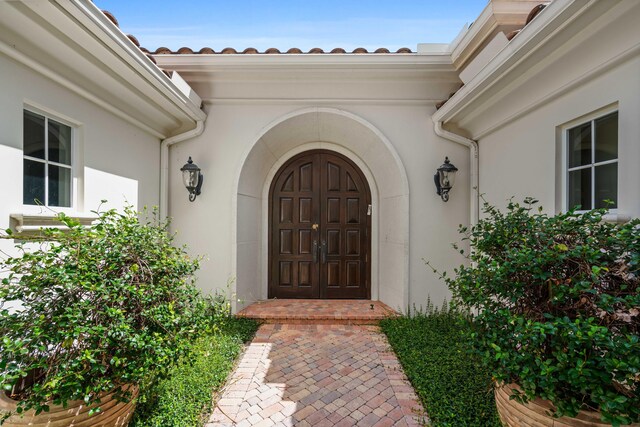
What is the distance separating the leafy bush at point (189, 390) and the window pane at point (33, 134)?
7.64 ft

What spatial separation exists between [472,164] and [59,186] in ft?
17.8

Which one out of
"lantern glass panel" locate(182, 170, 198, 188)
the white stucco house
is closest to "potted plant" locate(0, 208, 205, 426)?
the white stucco house

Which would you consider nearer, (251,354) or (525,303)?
(525,303)

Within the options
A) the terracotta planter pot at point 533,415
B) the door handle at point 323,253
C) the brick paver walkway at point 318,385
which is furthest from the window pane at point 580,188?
the door handle at point 323,253

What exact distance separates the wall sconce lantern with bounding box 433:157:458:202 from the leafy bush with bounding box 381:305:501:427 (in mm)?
1911

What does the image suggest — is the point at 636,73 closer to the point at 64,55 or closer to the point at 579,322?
the point at 579,322

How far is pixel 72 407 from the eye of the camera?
175 centimetres

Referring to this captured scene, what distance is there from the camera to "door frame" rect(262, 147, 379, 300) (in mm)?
5328

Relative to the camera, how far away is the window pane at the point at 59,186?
2766 millimetres

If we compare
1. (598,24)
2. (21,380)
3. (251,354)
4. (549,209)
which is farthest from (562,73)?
(21,380)

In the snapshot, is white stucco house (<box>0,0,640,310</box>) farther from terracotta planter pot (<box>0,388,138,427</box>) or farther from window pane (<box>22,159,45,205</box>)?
terracotta planter pot (<box>0,388,138,427</box>)

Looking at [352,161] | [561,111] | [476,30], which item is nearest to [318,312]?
[352,161]

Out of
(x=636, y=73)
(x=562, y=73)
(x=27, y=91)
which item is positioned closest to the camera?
(x=636, y=73)

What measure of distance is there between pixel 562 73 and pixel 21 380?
5.26 meters
